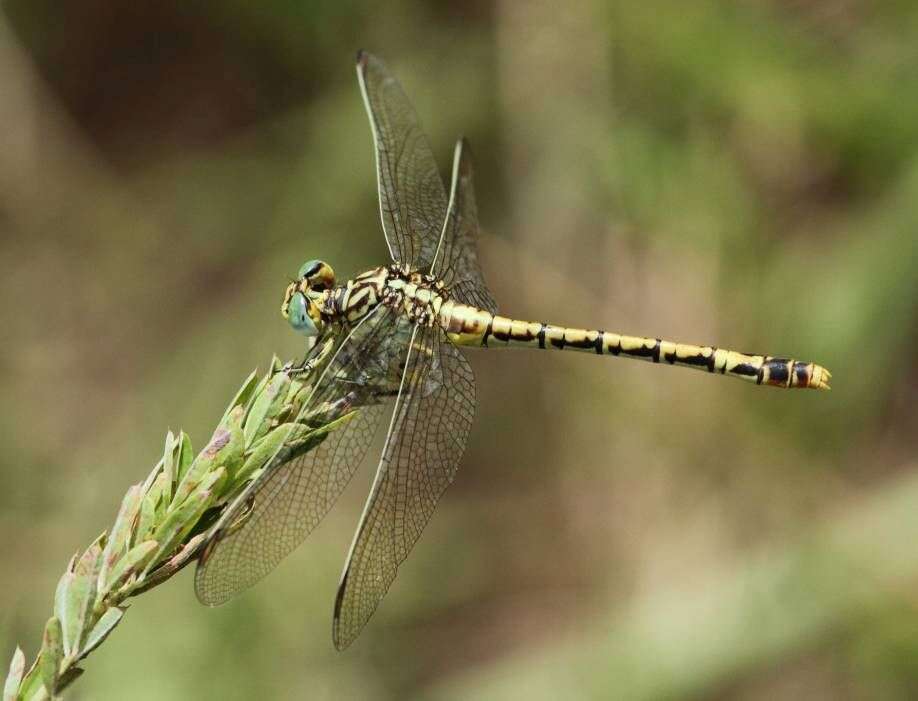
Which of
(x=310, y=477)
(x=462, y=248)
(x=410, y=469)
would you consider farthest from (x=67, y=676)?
(x=462, y=248)

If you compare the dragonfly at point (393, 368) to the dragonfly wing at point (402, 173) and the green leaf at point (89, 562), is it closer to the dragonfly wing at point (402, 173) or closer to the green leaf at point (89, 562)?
the dragonfly wing at point (402, 173)

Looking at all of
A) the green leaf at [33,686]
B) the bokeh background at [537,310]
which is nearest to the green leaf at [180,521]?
the green leaf at [33,686]

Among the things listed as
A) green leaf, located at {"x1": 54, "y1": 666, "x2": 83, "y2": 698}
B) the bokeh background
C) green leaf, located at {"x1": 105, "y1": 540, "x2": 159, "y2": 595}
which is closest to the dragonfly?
green leaf, located at {"x1": 105, "y1": 540, "x2": 159, "y2": 595}

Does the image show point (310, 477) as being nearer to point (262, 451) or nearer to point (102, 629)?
point (262, 451)

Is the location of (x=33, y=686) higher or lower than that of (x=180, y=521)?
lower

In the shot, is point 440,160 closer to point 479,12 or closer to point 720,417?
point 479,12

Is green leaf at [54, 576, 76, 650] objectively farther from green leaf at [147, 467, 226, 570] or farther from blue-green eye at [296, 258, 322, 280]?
blue-green eye at [296, 258, 322, 280]

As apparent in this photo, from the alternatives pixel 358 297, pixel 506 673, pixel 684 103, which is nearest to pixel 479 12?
pixel 684 103
